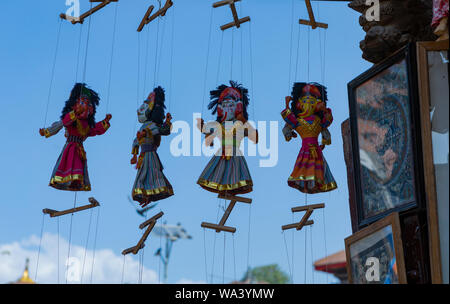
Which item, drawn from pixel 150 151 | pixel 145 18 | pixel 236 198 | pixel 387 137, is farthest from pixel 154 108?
pixel 387 137

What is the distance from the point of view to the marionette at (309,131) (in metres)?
4.79

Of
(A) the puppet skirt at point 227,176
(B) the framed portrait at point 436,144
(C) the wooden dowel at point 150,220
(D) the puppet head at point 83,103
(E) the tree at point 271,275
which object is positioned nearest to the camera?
(B) the framed portrait at point 436,144

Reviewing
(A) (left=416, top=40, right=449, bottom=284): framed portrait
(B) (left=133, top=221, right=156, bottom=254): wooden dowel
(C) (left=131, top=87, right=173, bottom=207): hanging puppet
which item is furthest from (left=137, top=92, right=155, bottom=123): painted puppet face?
(A) (left=416, top=40, right=449, bottom=284): framed portrait

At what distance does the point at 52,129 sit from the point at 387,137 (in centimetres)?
222

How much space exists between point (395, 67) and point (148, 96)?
5.79ft

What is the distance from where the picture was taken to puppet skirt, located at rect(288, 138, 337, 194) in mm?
4766

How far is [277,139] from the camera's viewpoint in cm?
494

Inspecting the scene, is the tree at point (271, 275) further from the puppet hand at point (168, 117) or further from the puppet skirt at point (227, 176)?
the puppet hand at point (168, 117)

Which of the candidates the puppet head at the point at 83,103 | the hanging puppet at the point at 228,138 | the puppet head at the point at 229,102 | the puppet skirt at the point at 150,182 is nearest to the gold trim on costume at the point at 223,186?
the hanging puppet at the point at 228,138

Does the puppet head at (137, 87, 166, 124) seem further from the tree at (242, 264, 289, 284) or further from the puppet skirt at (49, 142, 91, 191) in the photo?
the tree at (242, 264, 289, 284)

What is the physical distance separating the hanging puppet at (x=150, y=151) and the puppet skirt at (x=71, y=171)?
1.08 ft
